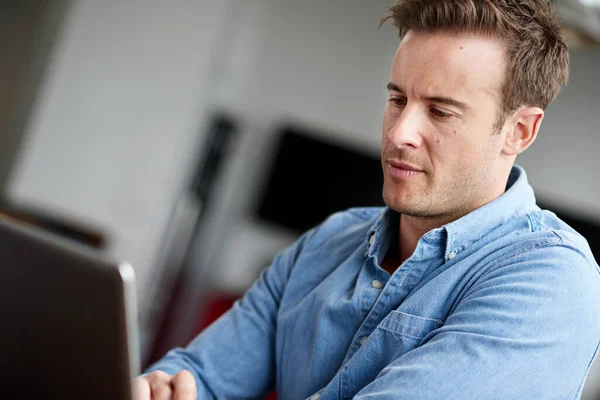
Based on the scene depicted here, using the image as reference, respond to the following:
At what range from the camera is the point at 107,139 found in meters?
4.52

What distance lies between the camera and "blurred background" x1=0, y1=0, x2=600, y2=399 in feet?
14.4

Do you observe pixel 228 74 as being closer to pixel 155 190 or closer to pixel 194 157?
pixel 194 157

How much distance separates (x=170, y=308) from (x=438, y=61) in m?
3.98

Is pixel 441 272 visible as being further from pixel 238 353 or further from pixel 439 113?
pixel 238 353

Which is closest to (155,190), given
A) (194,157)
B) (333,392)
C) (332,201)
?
(194,157)

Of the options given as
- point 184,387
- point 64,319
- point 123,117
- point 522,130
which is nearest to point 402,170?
point 522,130

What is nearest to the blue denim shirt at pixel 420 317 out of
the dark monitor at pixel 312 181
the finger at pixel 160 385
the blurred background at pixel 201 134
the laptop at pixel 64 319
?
the finger at pixel 160 385

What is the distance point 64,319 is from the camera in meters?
0.84

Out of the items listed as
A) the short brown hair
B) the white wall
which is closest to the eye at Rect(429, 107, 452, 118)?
the short brown hair

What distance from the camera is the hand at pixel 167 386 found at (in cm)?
126

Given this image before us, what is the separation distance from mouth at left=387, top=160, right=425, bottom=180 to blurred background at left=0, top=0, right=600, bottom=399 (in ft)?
9.75

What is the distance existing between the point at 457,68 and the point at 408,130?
0.43ft

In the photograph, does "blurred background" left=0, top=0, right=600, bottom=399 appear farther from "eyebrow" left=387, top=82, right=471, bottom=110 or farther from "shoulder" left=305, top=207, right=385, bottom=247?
"eyebrow" left=387, top=82, right=471, bottom=110

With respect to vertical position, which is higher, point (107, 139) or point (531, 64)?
point (531, 64)
